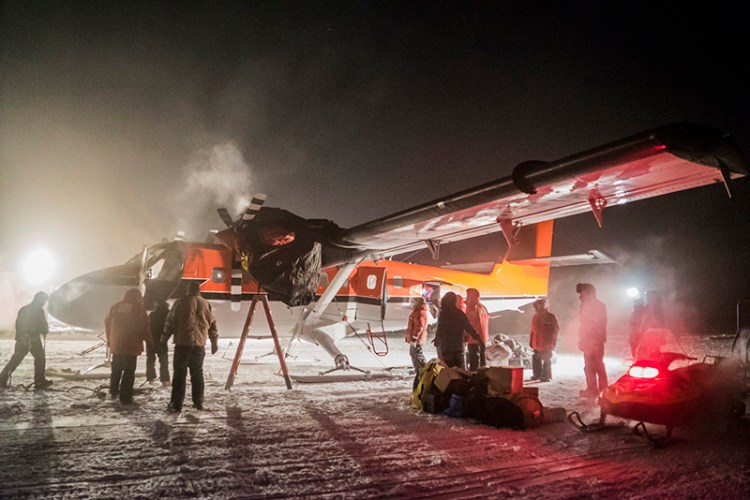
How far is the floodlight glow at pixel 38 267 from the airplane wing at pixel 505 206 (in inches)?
1150

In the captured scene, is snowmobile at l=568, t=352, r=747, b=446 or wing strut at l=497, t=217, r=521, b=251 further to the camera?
wing strut at l=497, t=217, r=521, b=251

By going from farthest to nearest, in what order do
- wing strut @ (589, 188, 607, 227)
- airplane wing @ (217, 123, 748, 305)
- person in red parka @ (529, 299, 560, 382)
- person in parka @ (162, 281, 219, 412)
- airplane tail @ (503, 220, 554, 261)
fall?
airplane tail @ (503, 220, 554, 261), person in red parka @ (529, 299, 560, 382), person in parka @ (162, 281, 219, 412), wing strut @ (589, 188, 607, 227), airplane wing @ (217, 123, 748, 305)

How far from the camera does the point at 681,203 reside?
34969mm

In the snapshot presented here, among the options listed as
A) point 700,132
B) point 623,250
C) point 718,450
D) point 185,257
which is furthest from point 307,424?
point 623,250

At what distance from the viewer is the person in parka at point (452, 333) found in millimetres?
7780

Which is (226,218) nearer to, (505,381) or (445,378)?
(445,378)

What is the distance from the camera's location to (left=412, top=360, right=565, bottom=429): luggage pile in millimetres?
5902

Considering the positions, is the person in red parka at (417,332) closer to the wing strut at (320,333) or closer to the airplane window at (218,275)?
the wing strut at (320,333)

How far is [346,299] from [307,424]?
6340mm

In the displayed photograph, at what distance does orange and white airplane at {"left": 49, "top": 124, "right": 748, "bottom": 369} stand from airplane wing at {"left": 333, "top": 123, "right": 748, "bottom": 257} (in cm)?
Answer: 1

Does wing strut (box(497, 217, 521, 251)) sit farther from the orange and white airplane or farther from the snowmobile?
the snowmobile

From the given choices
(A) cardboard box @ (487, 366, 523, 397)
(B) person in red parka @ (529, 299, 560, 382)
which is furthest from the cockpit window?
(B) person in red parka @ (529, 299, 560, 382)

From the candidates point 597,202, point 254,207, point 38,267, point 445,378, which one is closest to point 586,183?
point 597,202

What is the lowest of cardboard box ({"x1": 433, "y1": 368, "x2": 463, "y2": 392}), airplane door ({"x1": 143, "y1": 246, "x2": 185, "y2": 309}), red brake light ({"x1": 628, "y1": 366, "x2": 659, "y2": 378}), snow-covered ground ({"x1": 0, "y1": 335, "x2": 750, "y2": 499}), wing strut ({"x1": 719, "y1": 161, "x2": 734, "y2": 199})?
snow-covered ground ({"x1": 0, "y1": 335, "x2": 750, "y2": 499})
